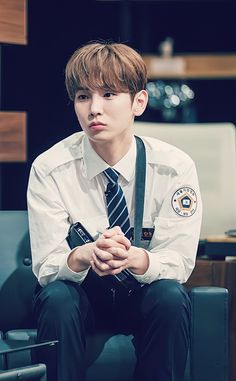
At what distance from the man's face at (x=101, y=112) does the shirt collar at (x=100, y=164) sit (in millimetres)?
87

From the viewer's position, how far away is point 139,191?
8.70ft

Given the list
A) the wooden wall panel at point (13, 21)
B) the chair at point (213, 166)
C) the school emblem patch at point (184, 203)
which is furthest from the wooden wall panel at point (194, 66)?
the school emblem patch at point (184, 203)

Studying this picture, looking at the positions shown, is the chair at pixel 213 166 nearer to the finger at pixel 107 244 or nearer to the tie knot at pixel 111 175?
the tie knot at pixel 111 175

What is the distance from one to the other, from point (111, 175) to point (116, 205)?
10 cm

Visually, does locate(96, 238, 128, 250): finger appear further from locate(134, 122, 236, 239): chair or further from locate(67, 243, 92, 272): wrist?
locate(134, 122, 236, 239): chair

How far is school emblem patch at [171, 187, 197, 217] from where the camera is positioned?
8.61ft

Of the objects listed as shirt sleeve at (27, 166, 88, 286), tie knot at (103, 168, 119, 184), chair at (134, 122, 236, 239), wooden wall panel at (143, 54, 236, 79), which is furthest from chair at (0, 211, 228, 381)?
wooden wall panel at (143, 54, 236, 79)

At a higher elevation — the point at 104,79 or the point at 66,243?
the point at 104,79

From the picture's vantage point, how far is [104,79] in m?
2.54

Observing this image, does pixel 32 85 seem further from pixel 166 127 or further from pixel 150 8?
pixel 150 8

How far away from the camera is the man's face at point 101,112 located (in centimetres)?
254

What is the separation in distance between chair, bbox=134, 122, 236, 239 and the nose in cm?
140

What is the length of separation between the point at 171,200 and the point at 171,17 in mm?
6505

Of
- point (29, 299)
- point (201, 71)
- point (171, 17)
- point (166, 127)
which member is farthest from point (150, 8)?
point (29, 299)
